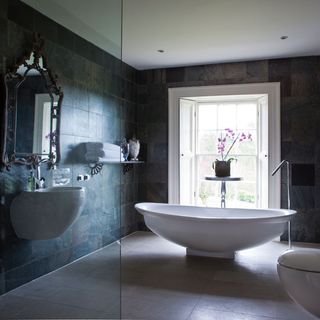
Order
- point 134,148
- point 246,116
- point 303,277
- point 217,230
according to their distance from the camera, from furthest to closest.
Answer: point 246,116
point 134,148
point 217,230
point 303,277

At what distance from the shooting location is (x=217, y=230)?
329 centimetres

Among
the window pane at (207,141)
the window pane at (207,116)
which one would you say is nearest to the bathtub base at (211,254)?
the window pane at (207,141)

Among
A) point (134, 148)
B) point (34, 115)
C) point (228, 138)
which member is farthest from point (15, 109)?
point (228, 138)

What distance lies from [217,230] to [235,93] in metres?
2.14

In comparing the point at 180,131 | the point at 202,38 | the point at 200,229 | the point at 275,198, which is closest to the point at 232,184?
the point at 275,198

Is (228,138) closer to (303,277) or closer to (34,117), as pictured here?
(34,117)

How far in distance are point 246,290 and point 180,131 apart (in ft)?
8.60

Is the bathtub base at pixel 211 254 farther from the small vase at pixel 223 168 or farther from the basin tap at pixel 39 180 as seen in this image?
the basin tap at pixel 39 180

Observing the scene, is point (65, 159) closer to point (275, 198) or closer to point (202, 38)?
point (202, 38)

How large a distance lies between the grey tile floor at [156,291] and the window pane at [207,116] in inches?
85.6

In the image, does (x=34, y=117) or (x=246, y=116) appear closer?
(x=34, y=117)

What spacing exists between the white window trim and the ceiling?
0.44 meters

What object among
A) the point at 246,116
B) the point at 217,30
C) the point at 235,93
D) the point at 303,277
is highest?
the point at 217,30

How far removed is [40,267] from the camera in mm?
2932
